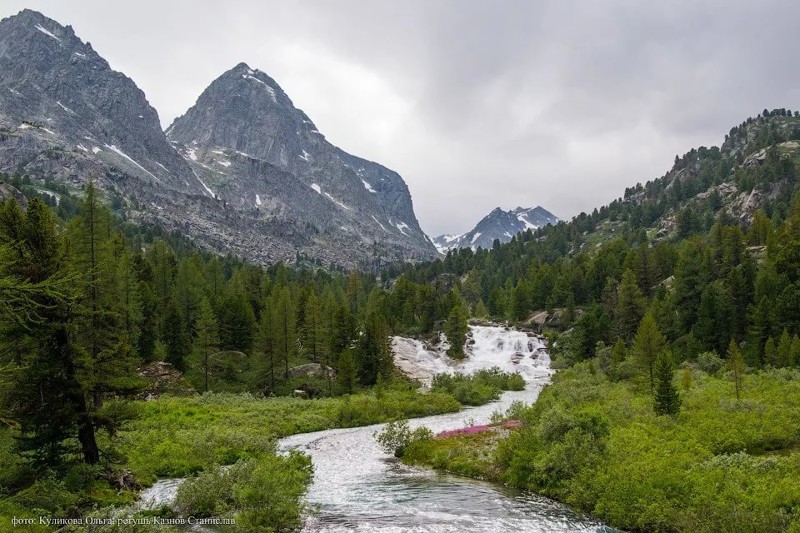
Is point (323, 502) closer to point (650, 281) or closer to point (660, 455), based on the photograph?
point (660, 455)

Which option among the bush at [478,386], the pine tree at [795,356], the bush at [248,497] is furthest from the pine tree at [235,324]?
the pine tree at [795,356]

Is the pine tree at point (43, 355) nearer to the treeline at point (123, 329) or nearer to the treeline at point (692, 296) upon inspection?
the treeline at point (123, 329)

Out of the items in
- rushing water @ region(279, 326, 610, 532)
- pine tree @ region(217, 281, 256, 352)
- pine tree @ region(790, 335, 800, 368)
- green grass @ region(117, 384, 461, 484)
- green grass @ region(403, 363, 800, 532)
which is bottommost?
rushing water @ region(279, 326, 610, 532)

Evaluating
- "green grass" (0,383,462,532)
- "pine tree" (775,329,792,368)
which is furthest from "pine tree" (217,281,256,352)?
"pine tree" (775,329,792,368)

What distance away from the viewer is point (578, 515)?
839 inches

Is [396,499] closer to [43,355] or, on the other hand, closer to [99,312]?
[99,312]

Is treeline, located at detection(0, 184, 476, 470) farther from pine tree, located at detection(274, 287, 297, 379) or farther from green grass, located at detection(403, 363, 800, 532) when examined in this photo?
green grass, located at detection(403, 363, 800, 532)

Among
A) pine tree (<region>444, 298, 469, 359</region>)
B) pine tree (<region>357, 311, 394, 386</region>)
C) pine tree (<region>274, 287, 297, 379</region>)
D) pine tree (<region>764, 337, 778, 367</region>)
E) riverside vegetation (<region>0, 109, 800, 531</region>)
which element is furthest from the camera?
pine tree (<region>444, 298, 469, 359</region>)

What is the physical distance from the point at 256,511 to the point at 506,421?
1098 inches

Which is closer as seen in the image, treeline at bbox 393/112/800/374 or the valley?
the valley

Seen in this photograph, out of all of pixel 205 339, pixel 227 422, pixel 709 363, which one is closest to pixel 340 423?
pixel 227 422

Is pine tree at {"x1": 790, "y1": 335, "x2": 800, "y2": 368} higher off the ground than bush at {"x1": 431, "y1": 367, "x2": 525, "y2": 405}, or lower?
higher

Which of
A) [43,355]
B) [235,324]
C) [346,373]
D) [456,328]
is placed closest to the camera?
[43,355]

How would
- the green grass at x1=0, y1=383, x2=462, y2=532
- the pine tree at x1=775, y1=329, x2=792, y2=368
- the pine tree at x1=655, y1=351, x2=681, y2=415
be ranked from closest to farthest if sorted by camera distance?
the green grass at x1=0, y1=383, x2=462, y2=532, the pine tree at x1=655, y1=351, x2=681, y2=415, the pine tree at x1=775, y1=329, x2=792, y2=368
